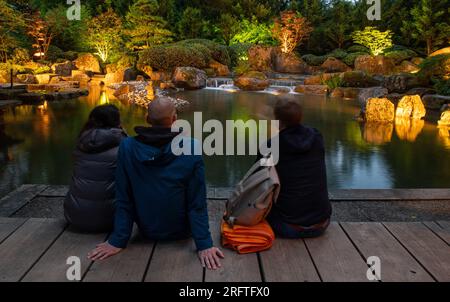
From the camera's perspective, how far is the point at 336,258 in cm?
257

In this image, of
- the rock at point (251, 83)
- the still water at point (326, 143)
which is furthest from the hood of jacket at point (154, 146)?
the rock at point (251, 83)

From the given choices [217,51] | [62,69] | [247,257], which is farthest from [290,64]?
[247,257]

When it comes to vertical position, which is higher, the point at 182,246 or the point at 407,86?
the point at 407,86

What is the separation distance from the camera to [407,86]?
54.5ft

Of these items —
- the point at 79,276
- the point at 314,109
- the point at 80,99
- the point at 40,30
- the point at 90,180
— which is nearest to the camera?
the point at 79,276

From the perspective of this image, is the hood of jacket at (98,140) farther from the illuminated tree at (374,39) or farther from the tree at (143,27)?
the illuminated tree at (374,39)

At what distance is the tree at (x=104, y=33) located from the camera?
80.8 feet

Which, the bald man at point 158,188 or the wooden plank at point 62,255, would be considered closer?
the wooden plank at point 62,255

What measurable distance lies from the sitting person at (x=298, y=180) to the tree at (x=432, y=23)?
918 inches

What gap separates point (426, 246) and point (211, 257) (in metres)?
1.42

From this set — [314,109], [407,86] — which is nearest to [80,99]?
[314,109]

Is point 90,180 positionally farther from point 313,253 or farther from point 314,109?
point 314,109
